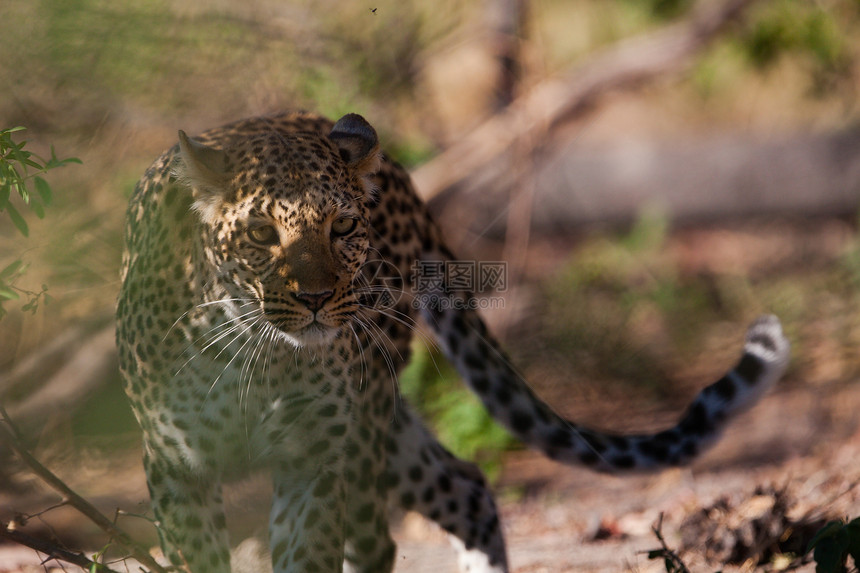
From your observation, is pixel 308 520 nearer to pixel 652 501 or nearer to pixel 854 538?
pixel 854 538

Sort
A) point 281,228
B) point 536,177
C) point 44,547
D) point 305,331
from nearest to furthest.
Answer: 1. point 44,547
2. point 281,228
3. point 305,331
4. point 536,177

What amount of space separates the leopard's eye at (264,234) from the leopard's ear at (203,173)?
7.4 inches

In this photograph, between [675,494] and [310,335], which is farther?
[675,494]

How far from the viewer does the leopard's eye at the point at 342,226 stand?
327 centimetres

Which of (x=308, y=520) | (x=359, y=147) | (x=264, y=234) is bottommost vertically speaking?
(x=308, y=520)

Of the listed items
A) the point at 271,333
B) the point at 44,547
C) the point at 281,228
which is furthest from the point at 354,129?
the point at 44,547

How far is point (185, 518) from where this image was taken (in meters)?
3.40

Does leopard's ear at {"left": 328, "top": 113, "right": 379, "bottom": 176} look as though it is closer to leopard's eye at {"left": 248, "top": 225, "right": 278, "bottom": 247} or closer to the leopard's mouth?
leopard's eye at {"left": 248, "top": 225, "right": 278, "bottom": 247}

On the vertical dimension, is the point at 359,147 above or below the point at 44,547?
A: above

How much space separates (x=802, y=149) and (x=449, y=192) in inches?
135

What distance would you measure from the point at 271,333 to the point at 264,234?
370mm

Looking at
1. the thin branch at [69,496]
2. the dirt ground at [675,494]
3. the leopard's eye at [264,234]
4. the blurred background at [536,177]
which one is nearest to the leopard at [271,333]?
the leopard's eye at [264,234]

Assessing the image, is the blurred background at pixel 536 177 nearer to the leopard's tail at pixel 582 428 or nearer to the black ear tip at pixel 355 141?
the leopard's tail at pixel 582 428

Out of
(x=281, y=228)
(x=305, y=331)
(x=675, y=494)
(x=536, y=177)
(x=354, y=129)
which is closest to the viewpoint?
(x=281, y=228)
